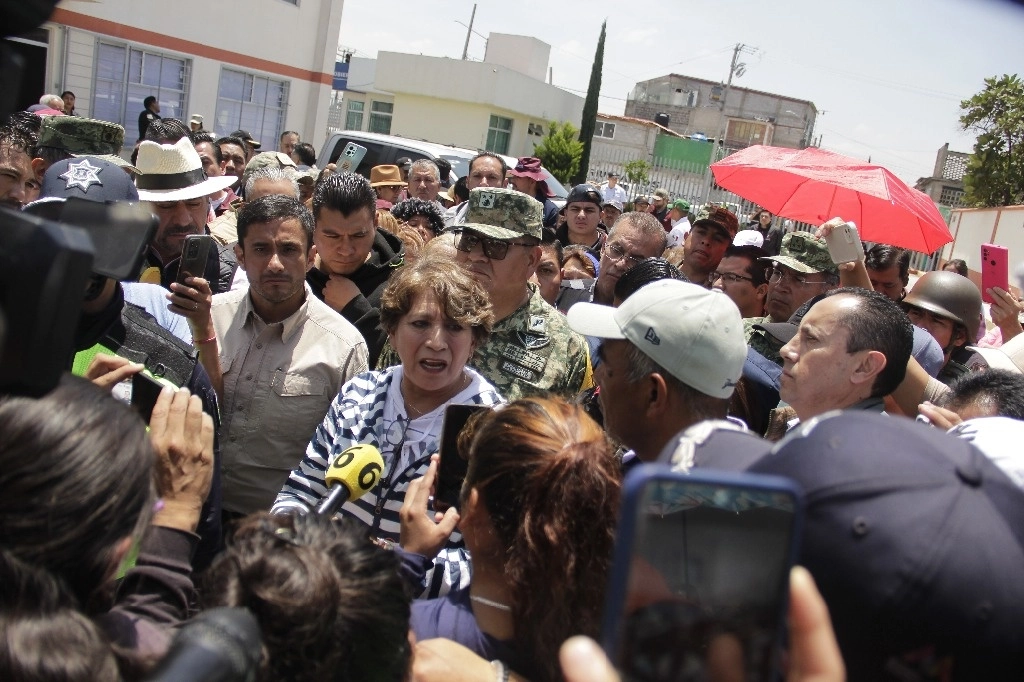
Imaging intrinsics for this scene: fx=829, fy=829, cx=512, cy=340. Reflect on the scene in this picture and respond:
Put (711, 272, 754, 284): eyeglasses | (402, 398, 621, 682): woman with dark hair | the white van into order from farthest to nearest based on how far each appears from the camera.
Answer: the white van → (711, 272, 754, 284): eyeglasses → (402, 398, 621, 682): woman with dark hair

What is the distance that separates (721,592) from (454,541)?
4.89 feet

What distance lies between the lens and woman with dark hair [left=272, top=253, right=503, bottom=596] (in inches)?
96.1

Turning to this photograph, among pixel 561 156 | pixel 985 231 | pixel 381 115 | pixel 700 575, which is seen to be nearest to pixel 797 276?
pixel 700 575

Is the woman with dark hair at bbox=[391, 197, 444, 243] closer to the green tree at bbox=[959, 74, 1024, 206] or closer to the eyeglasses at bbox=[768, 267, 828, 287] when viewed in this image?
the eyeglasses at bbox=[768, 267, 828, 287]

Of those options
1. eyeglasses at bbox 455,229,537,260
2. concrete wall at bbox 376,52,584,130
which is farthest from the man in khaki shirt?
concrete wall at bbox 376,52,584,130

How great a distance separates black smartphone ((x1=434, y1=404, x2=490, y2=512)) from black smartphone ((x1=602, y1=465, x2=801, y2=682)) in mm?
1213

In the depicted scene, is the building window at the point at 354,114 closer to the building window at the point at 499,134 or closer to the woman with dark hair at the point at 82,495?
the building window at the point at 499,134

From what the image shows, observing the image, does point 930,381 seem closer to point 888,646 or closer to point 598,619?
point 598,619

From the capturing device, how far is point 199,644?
2.99ft

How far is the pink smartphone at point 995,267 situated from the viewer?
5.02 meters

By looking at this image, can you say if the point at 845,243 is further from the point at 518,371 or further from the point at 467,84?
the point at 467,84

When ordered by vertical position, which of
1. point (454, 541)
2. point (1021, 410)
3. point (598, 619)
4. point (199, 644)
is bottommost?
point (454, 541)

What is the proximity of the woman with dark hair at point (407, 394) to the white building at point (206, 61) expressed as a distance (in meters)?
13.0

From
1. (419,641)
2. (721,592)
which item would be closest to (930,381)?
(419,641)
